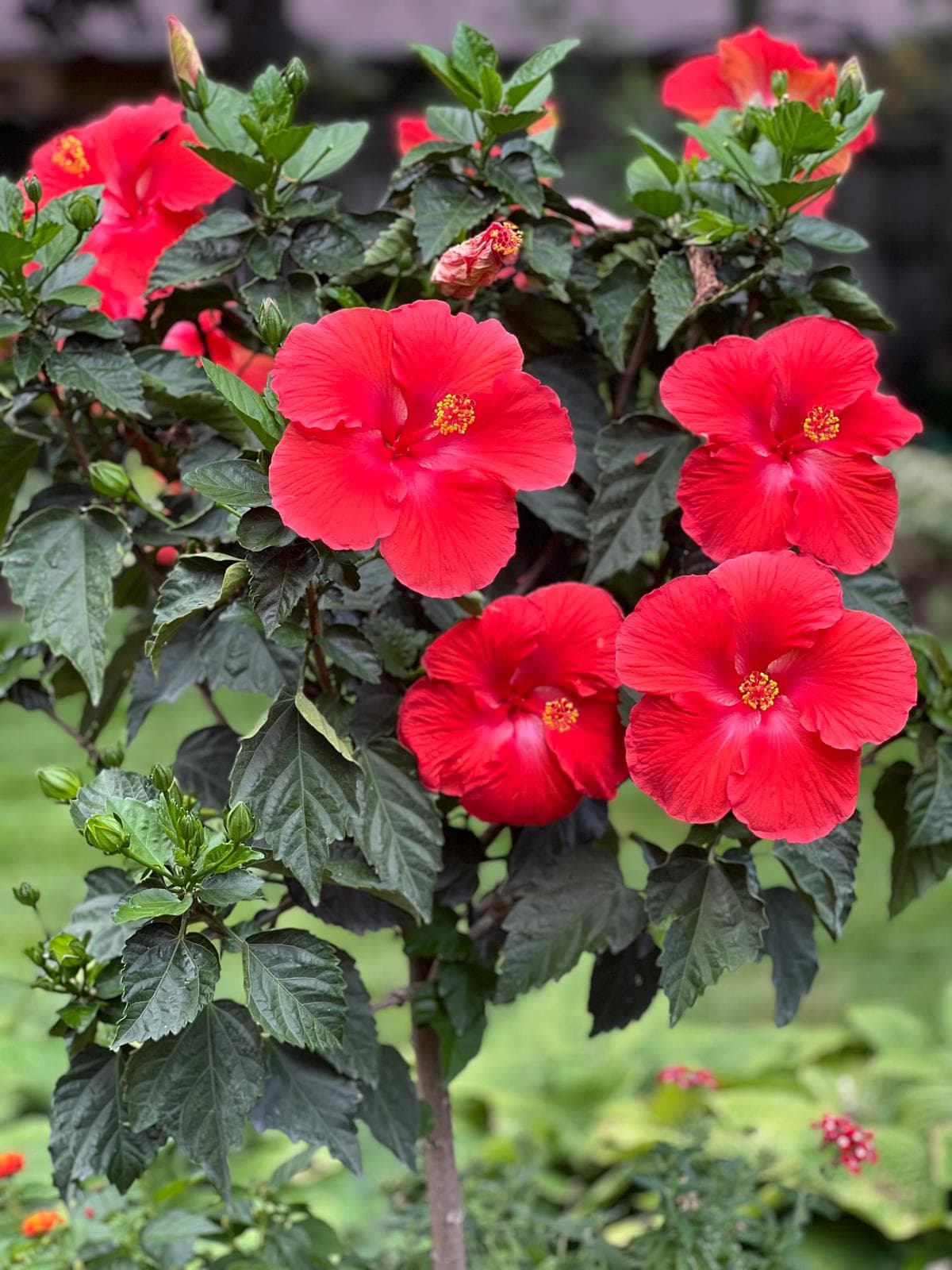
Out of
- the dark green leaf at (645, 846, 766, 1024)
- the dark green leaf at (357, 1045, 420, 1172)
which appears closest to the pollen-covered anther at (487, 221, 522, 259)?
the dark green leaf at (645, 846, 766, 1024)

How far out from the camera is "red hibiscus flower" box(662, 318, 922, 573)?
41.6 inches

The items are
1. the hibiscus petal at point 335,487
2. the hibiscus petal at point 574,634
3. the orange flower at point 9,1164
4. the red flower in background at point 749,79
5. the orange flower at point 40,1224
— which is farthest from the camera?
the orange flower at point 9,1164

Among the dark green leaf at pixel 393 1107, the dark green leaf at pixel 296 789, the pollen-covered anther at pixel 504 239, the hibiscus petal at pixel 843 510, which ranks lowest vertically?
the dark green leaf at pixel 393 1107

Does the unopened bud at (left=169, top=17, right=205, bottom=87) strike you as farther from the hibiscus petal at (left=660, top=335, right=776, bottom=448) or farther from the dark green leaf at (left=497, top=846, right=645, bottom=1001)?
the dark green leaf at (left=497, top=846, right=645, bottom=1001)

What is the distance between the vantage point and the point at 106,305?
1.24m

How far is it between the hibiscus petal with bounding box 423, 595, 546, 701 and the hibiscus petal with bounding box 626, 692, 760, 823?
129mm

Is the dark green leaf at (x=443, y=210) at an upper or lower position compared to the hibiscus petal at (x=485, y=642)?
upper

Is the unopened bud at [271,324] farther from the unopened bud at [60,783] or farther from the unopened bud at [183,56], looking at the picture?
the unopened bud at [60,783]

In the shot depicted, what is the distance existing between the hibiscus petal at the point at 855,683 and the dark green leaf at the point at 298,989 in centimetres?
38

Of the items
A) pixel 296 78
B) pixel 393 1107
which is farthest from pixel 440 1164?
pixel 296 78

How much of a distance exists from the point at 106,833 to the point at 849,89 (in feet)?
2.58

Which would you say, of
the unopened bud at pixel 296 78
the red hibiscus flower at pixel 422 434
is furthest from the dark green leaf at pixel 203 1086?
the unopened bud at pixel 296 78

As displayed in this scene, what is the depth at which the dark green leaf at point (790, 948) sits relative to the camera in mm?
1209

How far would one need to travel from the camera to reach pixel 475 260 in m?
1.02
